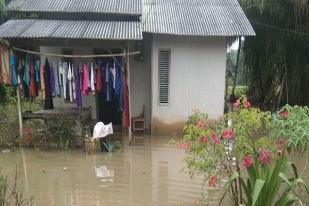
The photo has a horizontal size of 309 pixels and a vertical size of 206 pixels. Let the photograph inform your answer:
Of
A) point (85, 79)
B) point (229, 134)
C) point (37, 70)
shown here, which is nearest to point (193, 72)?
point (85, 79)

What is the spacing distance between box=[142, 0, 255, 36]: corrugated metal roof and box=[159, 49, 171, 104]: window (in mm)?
765

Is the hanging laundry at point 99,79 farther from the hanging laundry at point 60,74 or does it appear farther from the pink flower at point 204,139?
the pink flower at point 204,139

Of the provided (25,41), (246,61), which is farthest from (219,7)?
(25,41)

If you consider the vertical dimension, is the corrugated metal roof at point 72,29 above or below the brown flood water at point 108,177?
above

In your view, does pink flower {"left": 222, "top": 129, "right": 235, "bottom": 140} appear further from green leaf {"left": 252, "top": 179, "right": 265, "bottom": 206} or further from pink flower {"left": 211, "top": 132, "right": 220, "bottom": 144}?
green leaf {"left": 252, "top": 179, "right": 265, "bottom": 206}

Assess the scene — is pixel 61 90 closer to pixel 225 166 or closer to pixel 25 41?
pixel 25 41

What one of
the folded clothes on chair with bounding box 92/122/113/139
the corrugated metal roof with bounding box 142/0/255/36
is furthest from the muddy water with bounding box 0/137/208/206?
the corrugated metal roof with bounding box 142/0/255/36

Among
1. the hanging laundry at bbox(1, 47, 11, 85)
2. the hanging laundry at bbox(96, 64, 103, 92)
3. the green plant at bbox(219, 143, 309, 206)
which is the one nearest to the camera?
the green plant at bbox(219, 143, 309, 206)

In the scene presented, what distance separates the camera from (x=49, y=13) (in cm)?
1034

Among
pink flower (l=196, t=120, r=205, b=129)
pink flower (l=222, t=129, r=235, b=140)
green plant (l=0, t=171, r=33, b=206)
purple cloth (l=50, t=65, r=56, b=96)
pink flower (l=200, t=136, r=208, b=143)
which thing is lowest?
green plant (l=0, t=171, r=33, b=206)

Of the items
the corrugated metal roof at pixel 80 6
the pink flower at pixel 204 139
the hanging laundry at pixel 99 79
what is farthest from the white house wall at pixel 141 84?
the pink flower at pixel 204 139

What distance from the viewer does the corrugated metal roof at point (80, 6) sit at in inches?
393

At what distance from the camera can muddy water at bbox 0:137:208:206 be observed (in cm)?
609

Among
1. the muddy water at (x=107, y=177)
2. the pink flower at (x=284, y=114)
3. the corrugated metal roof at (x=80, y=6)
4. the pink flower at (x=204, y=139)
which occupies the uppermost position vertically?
the corrugated metal roof at (x=80, y=6)
